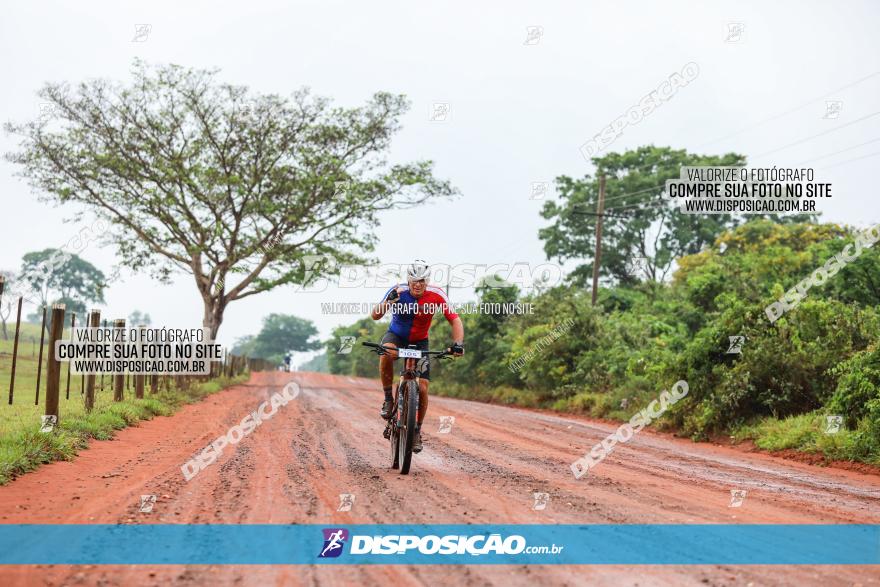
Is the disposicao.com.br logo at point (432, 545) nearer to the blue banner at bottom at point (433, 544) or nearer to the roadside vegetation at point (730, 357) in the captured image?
the blue banner at bottom at point (433, 544)

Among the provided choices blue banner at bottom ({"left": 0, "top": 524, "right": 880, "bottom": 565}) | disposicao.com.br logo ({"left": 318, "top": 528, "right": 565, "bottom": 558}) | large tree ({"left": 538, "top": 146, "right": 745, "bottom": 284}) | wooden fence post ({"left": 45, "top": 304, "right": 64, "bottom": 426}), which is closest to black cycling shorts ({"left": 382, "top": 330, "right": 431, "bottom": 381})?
blue banner at bottom ({"left": 0, "top": 524, "right": 880, "bottom": 565})

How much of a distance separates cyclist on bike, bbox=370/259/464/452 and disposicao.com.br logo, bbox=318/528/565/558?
3318 millimetres

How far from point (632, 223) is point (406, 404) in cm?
4023

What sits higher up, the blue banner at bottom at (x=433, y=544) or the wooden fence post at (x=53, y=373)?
the wooden fence post at (x=53, y=373)

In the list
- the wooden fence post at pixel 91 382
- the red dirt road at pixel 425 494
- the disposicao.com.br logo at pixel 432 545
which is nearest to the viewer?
the red dirt road at pixel 425 494

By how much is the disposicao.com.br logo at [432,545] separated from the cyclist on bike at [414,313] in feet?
10.9

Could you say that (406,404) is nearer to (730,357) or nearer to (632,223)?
(730,357)

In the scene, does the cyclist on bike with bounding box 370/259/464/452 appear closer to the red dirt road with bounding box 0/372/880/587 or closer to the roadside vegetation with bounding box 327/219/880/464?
the red dirt road with bounding box 0/372/880/587

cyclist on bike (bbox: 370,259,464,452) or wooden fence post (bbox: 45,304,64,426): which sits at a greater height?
cyclist on bike (bbox: 370,259,464,452)

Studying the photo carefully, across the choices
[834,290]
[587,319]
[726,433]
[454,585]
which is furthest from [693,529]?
[587,319]

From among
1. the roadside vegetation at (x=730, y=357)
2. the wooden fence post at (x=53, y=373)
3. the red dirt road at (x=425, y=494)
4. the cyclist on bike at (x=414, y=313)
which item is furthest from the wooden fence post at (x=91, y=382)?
the roadside vegetation at (x=730, y=357)

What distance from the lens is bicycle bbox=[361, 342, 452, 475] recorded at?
8250mm

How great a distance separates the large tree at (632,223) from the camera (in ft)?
150

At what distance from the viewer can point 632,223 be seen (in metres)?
46.5
